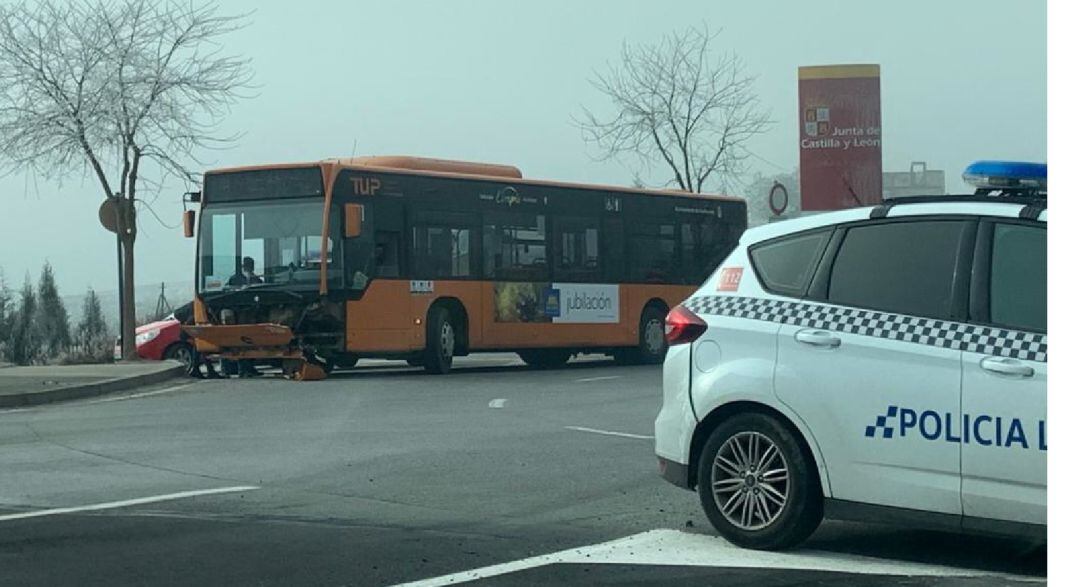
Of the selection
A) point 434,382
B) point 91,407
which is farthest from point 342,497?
point 434,382

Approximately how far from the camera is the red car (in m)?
28.9

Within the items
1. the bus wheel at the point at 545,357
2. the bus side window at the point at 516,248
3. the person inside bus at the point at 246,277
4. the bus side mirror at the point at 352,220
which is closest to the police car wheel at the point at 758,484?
the bus side mirror at the point at 352,220

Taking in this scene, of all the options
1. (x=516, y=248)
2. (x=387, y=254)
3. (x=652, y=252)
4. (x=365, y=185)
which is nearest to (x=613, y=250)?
(x=652, y=252)

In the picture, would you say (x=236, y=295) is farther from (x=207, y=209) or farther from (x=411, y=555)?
(x=411, y=555)

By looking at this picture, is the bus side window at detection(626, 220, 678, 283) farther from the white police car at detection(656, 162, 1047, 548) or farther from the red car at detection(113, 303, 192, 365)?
the white police car at detection(656, 162, 1047, 548)

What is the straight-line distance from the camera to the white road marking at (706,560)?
287 inches

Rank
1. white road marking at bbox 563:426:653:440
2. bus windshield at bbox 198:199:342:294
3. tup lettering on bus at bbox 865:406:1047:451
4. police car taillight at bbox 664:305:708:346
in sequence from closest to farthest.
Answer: tup lettering on bus at bbox 865:406:1047:451 < police car taillight at bbox 664:305:708:346 < white road marking at bbox 563:426:653:440 < bus windshield at bbox 198:199:342:294

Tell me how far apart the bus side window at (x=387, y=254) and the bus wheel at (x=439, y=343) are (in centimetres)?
112

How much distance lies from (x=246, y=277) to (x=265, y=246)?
526 millimetres

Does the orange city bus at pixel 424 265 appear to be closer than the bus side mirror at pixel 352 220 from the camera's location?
No

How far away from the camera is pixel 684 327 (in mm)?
8227

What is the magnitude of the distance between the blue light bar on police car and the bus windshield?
51.6 ft

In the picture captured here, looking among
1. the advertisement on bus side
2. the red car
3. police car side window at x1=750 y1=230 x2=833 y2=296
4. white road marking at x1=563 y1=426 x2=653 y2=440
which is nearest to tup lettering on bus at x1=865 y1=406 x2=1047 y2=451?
police car side window at x1=750 y1=230 x2=833 y2=296

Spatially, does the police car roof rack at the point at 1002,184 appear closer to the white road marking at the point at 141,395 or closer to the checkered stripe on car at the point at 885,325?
the checkered stripe on car at the point at 885,325
